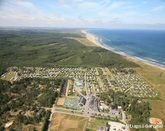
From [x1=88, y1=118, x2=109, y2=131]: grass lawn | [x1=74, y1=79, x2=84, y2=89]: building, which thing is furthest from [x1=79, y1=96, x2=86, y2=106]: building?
[x1=74, y1=79, x2=84, y2=89]: building

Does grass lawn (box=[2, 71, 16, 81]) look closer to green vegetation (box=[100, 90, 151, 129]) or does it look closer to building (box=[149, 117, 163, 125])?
green vegetation (box=[100, 90, 151, 129])

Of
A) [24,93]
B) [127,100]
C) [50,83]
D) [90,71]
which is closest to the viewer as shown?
[127,100]

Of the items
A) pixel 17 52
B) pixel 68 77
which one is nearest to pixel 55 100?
pixel 68 77

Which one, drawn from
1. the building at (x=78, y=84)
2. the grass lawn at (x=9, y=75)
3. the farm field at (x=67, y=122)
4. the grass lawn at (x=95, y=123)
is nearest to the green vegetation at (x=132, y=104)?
the grass lawn at (x=95, y=123)

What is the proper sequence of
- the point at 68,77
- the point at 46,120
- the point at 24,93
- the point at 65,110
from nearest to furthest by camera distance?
the point at 46,120 < the point at 65,110 < the point at 24,93 < the point at 68,77

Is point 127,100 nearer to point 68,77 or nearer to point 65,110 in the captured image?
point 65,110

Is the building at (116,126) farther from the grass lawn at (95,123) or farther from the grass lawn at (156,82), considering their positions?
the grass lawn at (156,82)

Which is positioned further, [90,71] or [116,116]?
[90,71]

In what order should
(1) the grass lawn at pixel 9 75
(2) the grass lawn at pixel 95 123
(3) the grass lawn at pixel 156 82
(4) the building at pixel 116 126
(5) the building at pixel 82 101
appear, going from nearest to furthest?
(4) the building at pixel 116 126 → (2) the grass lawn at pixel 95 123 → (3) the grass lawn at pixel 156 82 → (5) the building at pixel 82 101 → (1) the grass lawn at pixel 9 75
